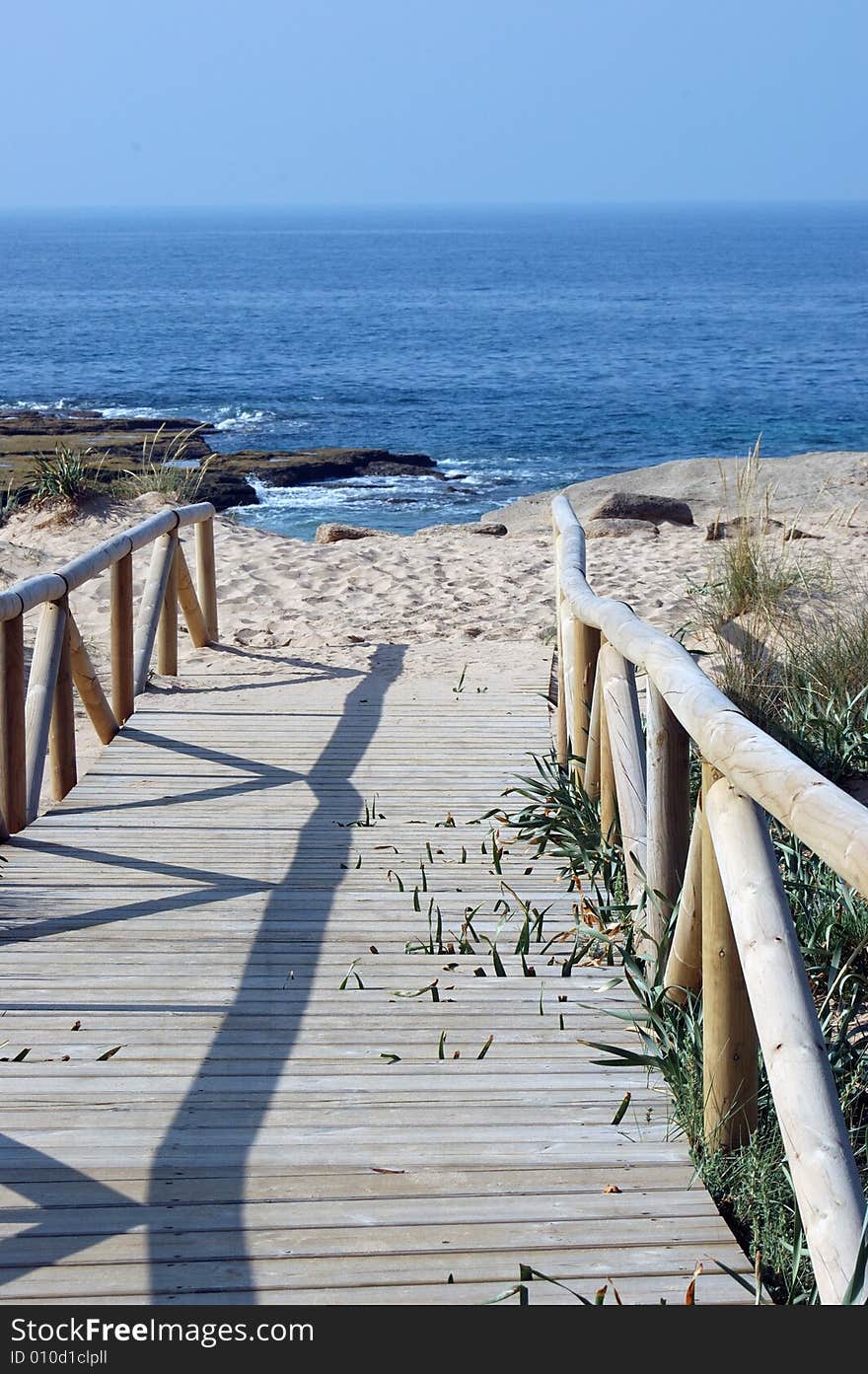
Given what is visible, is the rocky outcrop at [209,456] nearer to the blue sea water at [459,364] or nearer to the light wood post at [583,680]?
the blue sea water at [459,364]

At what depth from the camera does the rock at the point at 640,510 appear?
48.1 ft

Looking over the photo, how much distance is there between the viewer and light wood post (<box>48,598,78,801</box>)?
5391 mm

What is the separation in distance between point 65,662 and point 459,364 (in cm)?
4191

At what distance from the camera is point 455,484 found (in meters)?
25.7

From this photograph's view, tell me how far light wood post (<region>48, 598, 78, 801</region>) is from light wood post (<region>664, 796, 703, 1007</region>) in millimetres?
3010

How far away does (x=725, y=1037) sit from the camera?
8.71 feet

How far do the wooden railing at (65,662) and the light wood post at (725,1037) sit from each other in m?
2.84

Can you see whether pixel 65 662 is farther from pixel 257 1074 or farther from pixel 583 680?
pixel 257 1074

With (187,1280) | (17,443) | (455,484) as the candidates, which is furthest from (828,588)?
(17,443)

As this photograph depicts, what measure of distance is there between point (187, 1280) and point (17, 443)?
2487cm

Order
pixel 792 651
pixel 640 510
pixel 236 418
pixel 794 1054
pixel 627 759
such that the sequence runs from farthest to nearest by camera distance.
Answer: pixel 236 418
pixel 640 510
pixel 792 651
pixel 627 759
pixel 794 1054

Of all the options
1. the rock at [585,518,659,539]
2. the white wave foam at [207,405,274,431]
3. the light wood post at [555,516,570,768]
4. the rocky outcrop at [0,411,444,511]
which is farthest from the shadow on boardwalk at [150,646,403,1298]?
the white wave foam at [207,405,274,431]

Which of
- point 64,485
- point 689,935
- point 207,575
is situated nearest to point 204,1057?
point 689,935
